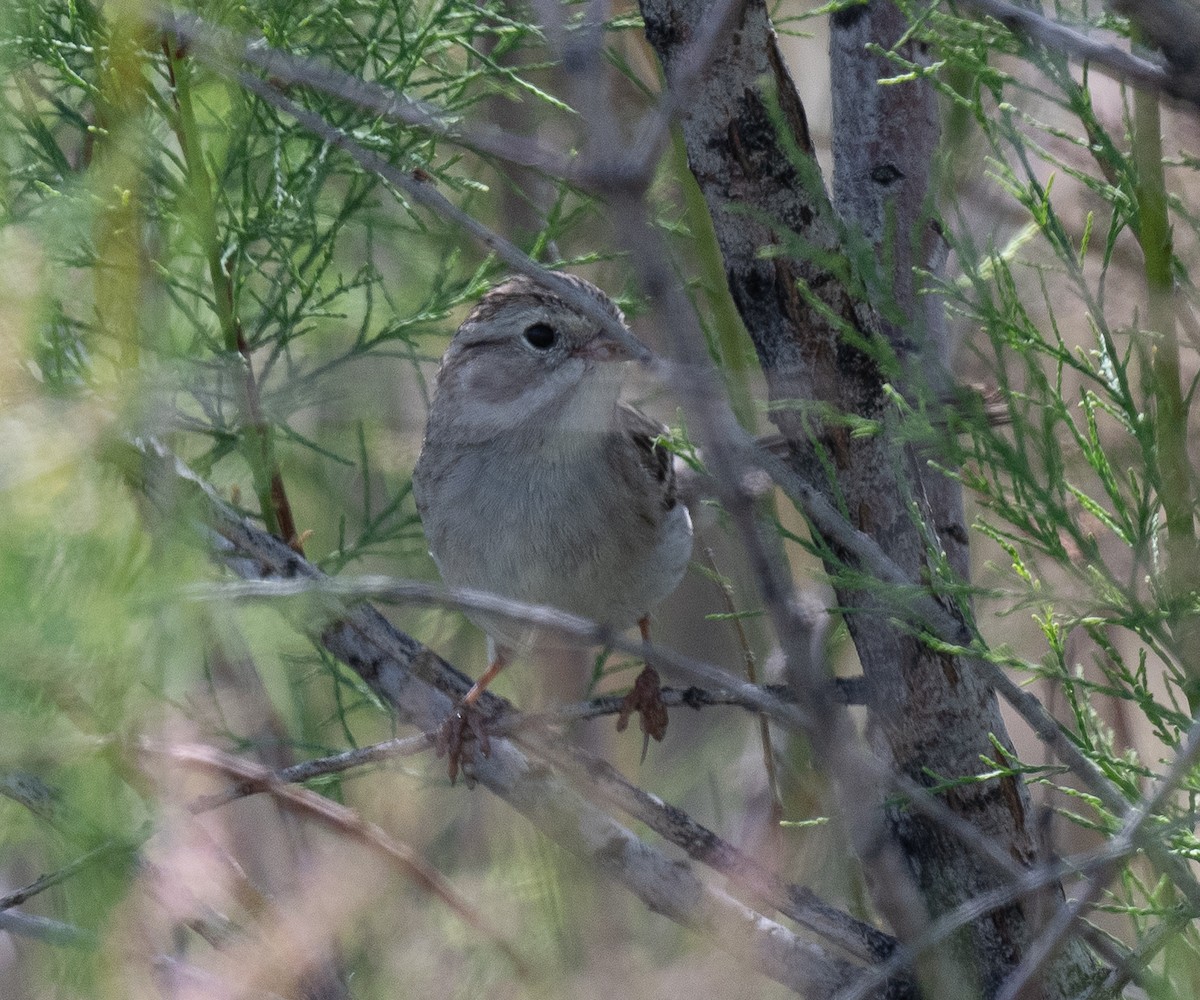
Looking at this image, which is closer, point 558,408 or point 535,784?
point 535,784

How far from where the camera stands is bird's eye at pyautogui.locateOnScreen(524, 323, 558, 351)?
13.3 ft

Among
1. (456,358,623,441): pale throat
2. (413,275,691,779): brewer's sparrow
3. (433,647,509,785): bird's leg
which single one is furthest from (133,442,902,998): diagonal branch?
(456,358,623,441): pale throat

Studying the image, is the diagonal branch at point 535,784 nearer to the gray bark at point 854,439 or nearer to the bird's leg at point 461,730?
the bird's leg at point 461,730

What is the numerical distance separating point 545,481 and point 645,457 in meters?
0.34

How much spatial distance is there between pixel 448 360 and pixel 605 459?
2.24 feet

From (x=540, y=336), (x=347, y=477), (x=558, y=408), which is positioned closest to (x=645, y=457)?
(x=558, y=408)

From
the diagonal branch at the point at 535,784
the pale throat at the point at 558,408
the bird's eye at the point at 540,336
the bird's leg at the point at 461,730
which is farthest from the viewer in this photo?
the bird's eye at the point at 540,336

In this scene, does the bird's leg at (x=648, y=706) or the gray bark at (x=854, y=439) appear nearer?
the gray bark at (x=854, y=439)

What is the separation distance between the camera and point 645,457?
4.02 meters

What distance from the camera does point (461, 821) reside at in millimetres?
4621

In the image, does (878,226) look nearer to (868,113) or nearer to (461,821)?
(868,113)

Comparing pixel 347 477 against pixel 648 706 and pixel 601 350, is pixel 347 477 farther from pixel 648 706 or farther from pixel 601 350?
pixel 648 706

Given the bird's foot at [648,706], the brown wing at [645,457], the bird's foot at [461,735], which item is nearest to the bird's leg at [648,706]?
the bird's foot at [648,706]

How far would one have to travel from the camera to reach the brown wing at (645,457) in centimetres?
394
